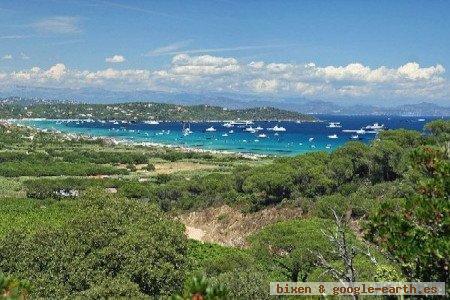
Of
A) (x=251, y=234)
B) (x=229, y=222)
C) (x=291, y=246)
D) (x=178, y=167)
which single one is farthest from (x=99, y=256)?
(x=178, y=167)

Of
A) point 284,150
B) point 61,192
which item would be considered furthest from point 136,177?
point 284,150

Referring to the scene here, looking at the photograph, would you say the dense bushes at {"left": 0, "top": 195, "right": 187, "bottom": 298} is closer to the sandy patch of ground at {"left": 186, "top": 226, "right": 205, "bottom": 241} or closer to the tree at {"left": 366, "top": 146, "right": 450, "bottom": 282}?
the tree at {"left": 366, "top": 146, "right": 450, "bottom": 282}

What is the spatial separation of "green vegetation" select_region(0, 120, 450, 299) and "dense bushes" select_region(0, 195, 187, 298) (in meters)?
0.06

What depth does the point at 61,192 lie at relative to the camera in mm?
76188

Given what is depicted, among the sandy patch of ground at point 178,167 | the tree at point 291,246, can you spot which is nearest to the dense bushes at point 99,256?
the tree at point 291,246

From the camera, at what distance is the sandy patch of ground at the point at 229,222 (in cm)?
4864

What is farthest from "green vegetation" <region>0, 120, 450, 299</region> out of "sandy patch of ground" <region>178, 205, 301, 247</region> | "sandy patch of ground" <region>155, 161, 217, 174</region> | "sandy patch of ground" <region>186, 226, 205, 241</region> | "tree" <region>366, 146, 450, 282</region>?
"sandy patch of ground" <region>155, 161, 217, 174</region>

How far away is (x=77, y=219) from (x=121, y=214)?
2617mm

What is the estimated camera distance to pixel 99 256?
2427 cm

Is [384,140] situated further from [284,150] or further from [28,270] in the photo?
[284,150]

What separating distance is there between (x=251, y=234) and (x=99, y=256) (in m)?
20.8

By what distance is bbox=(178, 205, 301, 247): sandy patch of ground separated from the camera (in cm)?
4864

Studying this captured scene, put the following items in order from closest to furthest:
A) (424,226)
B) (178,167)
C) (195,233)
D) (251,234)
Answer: (424,226) → (251,234) → (195,233) → (178,167)

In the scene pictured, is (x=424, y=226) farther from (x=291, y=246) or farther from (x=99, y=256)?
(x=291, y=246)
